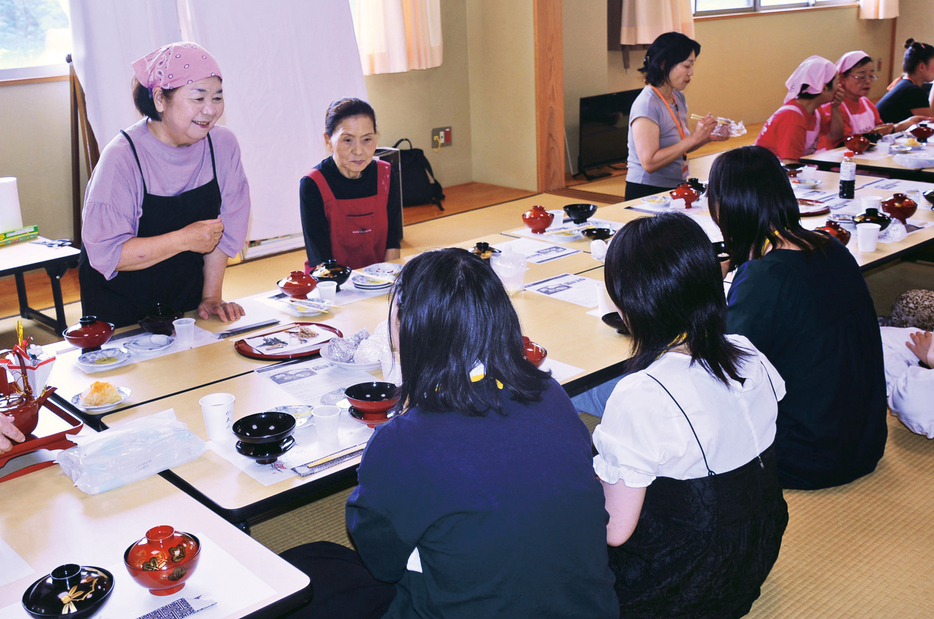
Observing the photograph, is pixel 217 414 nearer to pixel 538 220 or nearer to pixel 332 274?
pixel 332 274

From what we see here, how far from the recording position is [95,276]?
2.34m

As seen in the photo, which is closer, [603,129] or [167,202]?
[167,202]

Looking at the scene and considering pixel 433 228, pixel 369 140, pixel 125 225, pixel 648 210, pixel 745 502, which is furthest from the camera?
pixel 433 228

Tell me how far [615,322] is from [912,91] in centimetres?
447

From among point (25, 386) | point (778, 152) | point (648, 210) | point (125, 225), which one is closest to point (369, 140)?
point (125, 225)

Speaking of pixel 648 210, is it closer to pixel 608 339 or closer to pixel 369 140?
pixel 369 140

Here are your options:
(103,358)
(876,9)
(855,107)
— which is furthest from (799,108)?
(876,9)

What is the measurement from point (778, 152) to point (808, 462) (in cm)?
262

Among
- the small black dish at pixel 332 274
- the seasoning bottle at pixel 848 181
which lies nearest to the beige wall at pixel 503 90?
the seasoning bottle at pixel 848 181

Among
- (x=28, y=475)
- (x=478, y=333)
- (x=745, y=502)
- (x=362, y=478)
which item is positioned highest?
(x=478, y=333)

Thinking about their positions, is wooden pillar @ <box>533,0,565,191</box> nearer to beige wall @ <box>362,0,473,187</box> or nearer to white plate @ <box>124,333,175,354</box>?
beige wall @ <box>362,0,473,187</box>

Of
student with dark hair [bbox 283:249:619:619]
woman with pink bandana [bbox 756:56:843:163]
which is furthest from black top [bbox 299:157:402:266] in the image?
woman with pink bandana [bbox 756:56:843:163]

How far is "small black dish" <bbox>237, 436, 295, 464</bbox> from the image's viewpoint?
1.44 metres

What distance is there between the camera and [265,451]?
56.9 inches
